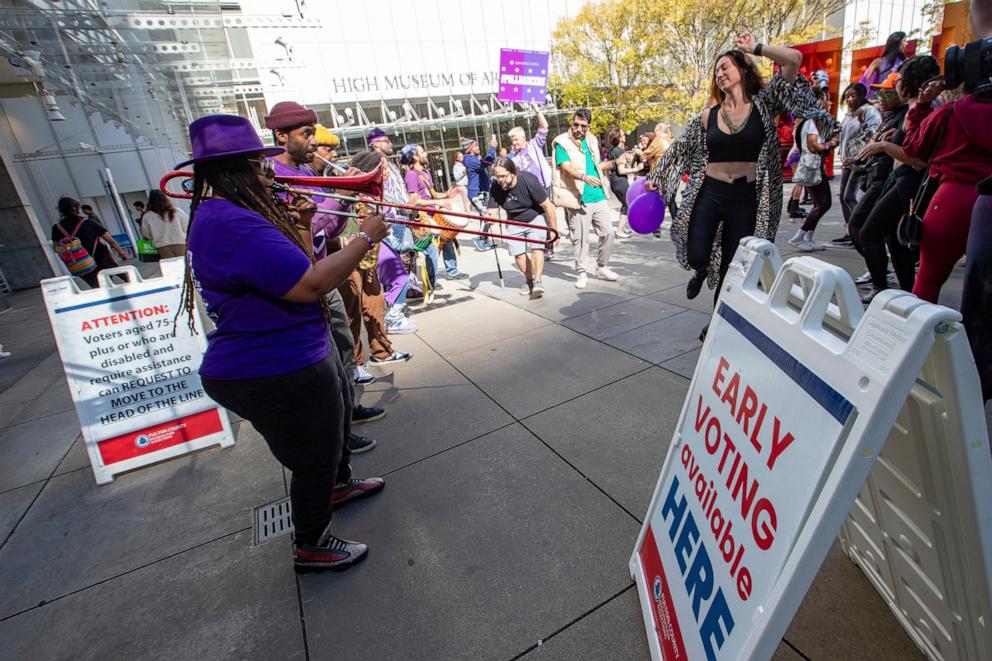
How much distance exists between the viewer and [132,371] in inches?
130

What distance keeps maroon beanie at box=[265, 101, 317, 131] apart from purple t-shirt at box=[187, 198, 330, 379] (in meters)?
1.16

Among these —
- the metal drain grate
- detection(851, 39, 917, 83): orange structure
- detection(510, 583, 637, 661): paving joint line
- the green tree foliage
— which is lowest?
the metal drain grate

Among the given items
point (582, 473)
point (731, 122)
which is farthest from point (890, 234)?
point (582, 473)

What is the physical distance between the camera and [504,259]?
A: 860 centimetres

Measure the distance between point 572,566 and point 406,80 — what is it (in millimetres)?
26582

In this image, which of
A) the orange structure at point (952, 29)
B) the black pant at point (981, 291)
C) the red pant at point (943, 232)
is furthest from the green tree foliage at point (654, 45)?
the black pant at point (981, 291)

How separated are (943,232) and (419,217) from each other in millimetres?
4255

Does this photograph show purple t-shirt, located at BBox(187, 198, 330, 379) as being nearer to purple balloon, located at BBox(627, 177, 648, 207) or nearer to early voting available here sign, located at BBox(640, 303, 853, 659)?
early voting available here sign, located at BBox(640, 303, 853, 659)

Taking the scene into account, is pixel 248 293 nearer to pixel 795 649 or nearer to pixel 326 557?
pixel 326 557

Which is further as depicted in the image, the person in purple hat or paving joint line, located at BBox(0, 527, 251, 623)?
paving joint line, located at BBox(0, 527, 251, 623)

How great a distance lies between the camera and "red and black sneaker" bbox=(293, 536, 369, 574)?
7.25ft

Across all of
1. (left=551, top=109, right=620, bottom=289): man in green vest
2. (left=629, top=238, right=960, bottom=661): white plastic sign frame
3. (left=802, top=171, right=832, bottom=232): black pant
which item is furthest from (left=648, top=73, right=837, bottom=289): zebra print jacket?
(left=802, top=171, right=832, bottom=232): black pant

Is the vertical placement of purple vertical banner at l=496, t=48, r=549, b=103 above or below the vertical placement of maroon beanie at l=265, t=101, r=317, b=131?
above

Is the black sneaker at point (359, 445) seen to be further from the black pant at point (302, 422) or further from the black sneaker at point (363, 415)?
the black pant at point (302, 422)
